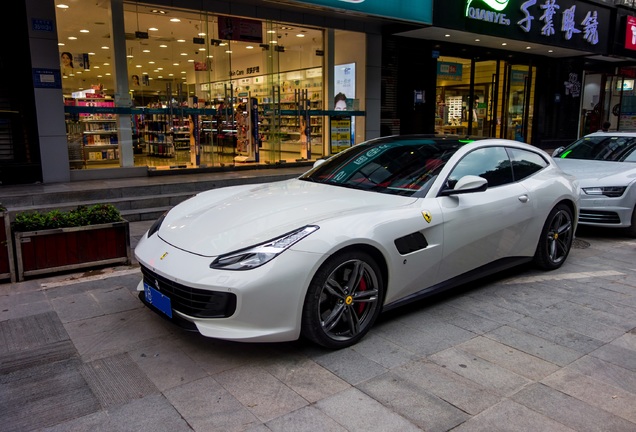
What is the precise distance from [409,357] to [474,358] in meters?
0.45

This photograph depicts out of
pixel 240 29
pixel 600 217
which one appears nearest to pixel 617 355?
pixel 600 217

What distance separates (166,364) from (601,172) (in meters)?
6.81

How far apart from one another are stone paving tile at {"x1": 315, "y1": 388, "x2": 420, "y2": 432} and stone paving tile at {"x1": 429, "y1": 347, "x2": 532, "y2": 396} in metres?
0.70

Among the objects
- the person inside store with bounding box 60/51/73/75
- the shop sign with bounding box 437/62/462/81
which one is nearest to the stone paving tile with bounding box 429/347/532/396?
the person inside store with bounding box 60/51/73/75

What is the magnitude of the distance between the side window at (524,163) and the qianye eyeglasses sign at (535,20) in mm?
7798

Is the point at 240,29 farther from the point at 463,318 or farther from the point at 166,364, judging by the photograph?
the point at 166,364

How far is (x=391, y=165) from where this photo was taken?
4.64 meters

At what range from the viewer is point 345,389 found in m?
3.09

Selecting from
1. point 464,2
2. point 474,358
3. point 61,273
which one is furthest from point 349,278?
point 464,2

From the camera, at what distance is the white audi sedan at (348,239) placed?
10.6 feet

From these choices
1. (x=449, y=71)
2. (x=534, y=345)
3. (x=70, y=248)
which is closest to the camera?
(x=534, y=345)

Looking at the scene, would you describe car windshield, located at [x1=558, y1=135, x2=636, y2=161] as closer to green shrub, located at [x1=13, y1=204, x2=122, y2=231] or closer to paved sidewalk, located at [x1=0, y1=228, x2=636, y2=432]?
paved sidewalk, located at [x1=0, y1=228, x2=636, y2=432]

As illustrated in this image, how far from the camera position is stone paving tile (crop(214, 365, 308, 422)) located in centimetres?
287

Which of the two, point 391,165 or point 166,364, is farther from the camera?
point 391,165
